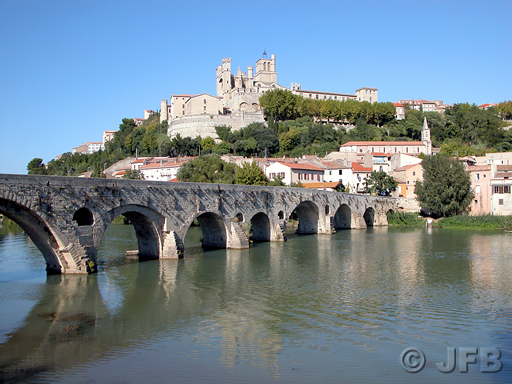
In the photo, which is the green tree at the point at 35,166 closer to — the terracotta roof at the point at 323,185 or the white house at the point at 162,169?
the white house at the point at 162,169

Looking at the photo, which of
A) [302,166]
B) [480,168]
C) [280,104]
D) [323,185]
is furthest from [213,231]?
[280,104]

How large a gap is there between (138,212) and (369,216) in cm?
3704

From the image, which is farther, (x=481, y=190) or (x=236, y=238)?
(x=481, y=190)

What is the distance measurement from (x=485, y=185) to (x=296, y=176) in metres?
22.3

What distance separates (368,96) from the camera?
131m

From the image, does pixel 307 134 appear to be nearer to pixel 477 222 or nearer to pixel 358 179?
pixel 358 179

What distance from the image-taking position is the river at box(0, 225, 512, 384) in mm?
11352

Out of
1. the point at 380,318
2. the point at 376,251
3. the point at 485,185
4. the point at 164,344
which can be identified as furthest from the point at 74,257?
the point at 485,185

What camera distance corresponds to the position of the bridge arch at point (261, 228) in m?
36.2

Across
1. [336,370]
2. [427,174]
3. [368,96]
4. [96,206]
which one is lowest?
[336,370]

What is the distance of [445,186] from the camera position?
51.3 m

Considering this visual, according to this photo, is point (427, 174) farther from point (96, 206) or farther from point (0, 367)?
point (0, 367)

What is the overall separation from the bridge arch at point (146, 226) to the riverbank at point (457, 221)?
3678 centimetres

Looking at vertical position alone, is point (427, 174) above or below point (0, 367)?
above
